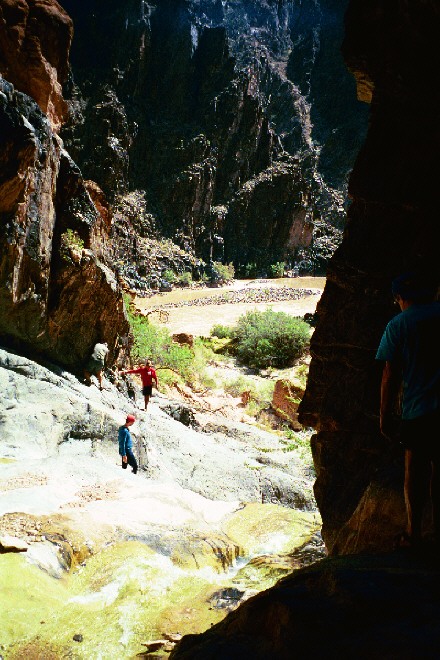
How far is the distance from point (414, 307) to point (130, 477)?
5728 millimetres

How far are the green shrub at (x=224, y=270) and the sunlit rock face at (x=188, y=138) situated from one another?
4.48ft

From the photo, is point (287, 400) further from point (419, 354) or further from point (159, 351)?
point (419, 354)

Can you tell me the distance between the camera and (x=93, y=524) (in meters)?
5.18

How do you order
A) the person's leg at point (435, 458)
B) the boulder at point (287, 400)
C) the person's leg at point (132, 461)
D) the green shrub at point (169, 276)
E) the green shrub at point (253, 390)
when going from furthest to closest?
the green shrub at point (169, 276) < the green shrub at point (253, 390) < the boulder at point (287, 400) < the person's leg at point (132, 461) < the person's leg at point (435, 458)

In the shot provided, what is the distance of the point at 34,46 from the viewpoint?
9.75 m

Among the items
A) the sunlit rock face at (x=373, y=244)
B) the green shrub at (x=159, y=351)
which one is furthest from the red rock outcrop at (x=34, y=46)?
Answer: the green shrub at (x=159, y=351)

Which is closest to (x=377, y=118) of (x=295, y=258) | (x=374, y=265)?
(x=374, y=265)

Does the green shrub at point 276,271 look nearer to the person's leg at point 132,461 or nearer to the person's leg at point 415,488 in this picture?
the person's leg at point 132,461

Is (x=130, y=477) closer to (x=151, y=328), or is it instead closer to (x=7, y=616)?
(x=7, y=616)

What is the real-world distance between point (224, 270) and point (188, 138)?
1368 cm

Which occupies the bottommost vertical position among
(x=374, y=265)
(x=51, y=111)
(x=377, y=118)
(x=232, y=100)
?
(x=374, y=265)

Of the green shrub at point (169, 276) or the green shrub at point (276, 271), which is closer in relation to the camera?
the green shrub at point (169, 276)

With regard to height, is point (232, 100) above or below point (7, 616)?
above

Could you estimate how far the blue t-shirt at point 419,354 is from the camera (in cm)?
239
